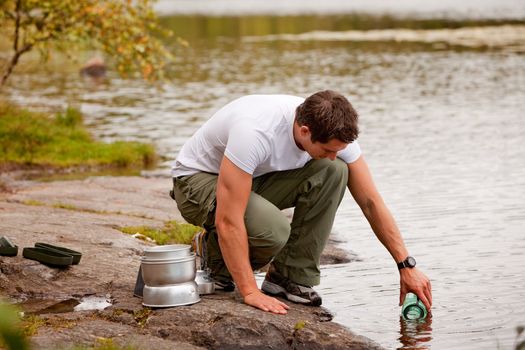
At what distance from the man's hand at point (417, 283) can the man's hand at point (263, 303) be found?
812 mm

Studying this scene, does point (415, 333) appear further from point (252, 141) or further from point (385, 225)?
point (252, 141)

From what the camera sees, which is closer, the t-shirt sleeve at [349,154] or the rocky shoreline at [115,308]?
the rocky shoreline at [115,308]

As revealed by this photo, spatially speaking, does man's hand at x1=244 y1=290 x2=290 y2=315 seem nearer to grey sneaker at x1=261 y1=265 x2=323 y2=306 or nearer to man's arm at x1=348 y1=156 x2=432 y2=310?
grey sneaker at x1=261 y1=265 x2=323 y2=306

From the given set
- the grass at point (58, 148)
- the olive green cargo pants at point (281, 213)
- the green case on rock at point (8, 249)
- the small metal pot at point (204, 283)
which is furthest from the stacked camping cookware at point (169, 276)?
the grass at point (58, 148)

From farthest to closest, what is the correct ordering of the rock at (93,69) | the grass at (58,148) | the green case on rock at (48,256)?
1. the rock at (93,69)
2. the grass at (58,148)
3. the green case on rock at (48,256)

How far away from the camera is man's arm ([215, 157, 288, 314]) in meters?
5.71

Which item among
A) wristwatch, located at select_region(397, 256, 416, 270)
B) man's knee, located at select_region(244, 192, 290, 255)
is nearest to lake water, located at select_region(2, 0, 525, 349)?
wristwatch, located at select_region(397, 256, 416, 270)

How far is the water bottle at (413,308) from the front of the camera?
6.28m

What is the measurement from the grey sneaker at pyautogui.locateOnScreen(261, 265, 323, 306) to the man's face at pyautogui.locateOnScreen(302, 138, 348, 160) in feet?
3.17

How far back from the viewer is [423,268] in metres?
8.05

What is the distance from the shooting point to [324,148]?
570 centimetres

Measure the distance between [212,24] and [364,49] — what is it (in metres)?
27.5

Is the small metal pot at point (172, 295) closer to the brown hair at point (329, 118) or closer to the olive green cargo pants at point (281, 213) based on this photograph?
the olive green cargo pants at point (281, 213)

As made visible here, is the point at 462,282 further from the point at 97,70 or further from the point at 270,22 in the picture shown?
the point at 270,22
